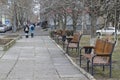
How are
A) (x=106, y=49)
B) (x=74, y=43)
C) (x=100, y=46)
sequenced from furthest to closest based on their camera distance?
(x=74, y=43), (x=100, y=46), (x=106, y=49)

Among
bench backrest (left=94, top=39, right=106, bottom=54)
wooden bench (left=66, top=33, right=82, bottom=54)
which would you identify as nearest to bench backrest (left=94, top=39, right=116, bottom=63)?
bench backrest (left=94, top=39, right=106, bottom=54)

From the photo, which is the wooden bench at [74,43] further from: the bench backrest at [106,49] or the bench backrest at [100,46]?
the bench backrest at [106,49]

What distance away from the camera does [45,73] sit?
1188 centimetres

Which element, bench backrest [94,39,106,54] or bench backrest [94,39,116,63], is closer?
bench backrest [94,39,116,63]

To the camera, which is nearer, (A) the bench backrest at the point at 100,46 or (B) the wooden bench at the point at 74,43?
(A) the bench backrest at the point at 100,46

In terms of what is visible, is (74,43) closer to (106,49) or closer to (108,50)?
(106,49)

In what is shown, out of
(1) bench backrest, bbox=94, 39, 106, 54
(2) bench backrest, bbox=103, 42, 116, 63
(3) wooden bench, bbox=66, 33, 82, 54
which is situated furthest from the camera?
(3) wooden bench, bbox=66, 33, 82, 54

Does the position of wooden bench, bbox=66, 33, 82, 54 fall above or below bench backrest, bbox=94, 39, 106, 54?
below

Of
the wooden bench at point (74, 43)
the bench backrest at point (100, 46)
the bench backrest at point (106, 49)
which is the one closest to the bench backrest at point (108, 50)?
the bench backrest at point (106, 49)

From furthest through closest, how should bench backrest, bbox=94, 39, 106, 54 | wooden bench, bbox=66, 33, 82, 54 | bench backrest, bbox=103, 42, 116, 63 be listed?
wooden bench, bbox=66, 33, 82, 54 → bench backrest, bbox=94, 39, 106, 54 → bench backrest, bbox=103, 42, 116, 63

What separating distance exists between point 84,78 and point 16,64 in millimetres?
4414

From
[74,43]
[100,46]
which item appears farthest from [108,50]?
[74,43]

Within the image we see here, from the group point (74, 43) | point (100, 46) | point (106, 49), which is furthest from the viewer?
point (74, 43)

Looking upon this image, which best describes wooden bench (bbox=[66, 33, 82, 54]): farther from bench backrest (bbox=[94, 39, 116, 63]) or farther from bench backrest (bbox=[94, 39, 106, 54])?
bench backrest (bbox=[94, 39, 116, 63])
